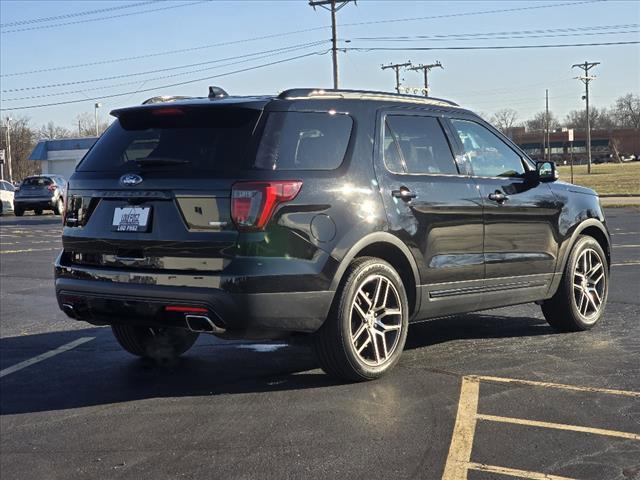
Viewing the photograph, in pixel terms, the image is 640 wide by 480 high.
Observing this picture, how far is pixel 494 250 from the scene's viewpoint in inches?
236

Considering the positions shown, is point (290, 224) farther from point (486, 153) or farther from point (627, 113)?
point (627, 113)

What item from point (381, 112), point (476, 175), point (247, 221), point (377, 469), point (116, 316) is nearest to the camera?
point (377, 469)

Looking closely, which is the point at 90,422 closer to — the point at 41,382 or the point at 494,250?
the point at 41,382

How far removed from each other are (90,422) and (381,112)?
108 inches

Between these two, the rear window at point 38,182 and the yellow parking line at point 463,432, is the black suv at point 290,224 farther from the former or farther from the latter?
the rear window at point 38,182

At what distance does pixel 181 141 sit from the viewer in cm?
492

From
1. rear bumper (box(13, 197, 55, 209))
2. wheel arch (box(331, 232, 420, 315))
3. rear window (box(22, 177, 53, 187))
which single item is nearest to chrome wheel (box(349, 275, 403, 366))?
wheel arch (box(331, 232, 420, 315))

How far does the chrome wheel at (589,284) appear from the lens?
22.3ft

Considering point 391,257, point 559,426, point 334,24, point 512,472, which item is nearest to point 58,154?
point 334,24

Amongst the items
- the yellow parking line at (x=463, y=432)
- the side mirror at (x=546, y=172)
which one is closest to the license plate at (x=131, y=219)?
the yellow parking line at (x=463, y=432)

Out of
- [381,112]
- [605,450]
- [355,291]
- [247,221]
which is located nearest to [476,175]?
[381,112]

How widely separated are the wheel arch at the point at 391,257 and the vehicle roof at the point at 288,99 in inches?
38.1

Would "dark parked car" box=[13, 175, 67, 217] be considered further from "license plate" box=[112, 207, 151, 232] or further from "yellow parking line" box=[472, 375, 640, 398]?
"yellow parking line" box=[472, 375, 640, 398]

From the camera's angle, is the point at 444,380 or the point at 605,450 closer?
the point at 605,450
